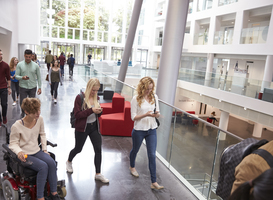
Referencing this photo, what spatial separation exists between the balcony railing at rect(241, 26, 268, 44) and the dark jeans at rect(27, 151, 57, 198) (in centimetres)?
1683

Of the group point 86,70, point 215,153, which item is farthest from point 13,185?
point 86,70

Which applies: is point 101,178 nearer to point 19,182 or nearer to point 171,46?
point 19,182

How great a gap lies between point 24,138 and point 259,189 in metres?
2.70

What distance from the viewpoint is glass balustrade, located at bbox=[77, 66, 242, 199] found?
361cm

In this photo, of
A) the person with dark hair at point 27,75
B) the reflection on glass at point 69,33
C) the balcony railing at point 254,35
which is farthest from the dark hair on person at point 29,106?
the reflection on glass at point 69,33

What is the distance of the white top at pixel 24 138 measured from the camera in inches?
111

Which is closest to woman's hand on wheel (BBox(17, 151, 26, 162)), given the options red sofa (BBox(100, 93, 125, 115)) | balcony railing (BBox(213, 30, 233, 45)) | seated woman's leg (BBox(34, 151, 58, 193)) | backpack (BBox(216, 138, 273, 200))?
seated woman's leg (BBox(34, 151, 58, 193))

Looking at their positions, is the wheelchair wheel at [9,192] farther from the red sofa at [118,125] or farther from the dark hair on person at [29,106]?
the red sofa at [118,125]

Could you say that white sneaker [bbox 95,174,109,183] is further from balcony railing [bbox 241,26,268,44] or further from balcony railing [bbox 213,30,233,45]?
balcony railing [bbox 213,30,233,45]

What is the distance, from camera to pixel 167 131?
198 inches

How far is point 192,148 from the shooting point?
14.3ft

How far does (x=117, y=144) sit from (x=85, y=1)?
3285 cm

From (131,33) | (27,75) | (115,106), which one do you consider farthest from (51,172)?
(131,33)

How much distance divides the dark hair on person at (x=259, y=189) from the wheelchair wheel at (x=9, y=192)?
2670 millimetres
